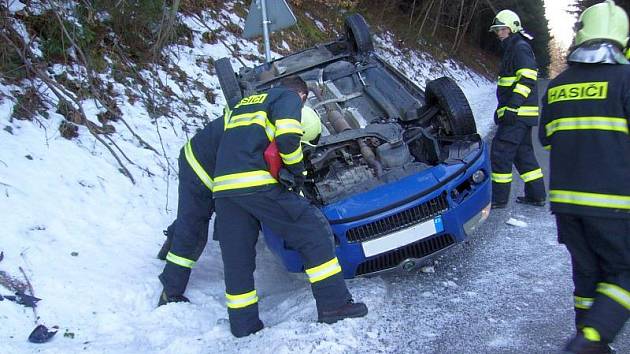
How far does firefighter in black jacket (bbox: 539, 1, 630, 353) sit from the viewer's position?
8.79 feet

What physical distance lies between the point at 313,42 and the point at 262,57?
290 cm

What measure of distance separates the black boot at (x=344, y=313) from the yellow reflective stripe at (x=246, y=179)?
33.9 inches

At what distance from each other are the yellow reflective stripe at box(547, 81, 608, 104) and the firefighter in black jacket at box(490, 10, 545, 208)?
2.52 metres

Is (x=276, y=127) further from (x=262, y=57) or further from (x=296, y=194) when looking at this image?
(x=262, y=57)

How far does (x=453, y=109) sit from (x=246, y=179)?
2039mm

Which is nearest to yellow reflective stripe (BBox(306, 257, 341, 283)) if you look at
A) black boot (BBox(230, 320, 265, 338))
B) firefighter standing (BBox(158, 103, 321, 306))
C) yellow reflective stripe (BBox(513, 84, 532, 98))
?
black boot (BBox(230, 320, 265, 338))

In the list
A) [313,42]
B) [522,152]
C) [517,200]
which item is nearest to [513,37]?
[522,152]

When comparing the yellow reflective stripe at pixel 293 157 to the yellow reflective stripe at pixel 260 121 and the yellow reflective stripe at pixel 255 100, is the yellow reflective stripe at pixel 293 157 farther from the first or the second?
the yellow reflective stripe at pixel 255 100

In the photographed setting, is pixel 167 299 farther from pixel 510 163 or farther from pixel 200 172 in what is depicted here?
pixel 510 163

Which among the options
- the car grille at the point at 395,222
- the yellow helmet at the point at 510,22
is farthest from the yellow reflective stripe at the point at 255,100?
the yellow helmet at the point at 510,22

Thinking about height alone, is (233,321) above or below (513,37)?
below

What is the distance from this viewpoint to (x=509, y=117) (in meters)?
5.41

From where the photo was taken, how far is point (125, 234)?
189 inches

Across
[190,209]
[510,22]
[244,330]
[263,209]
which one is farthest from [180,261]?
[510,22]
